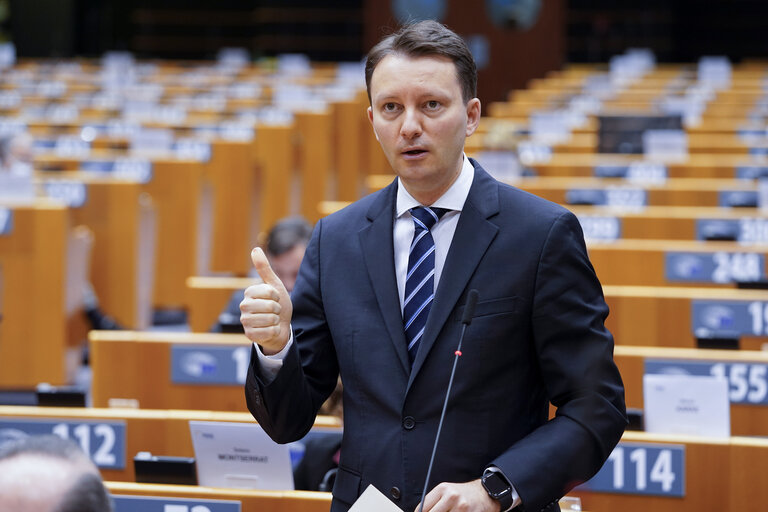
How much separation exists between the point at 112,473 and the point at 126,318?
315 cm

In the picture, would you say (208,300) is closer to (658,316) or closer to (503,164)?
(658,316)

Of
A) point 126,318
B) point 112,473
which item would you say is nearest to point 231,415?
point 112,473

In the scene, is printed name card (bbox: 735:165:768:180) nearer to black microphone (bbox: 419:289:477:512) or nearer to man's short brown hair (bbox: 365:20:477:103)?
man's short brown hair (bbox: 365:20:477:103)

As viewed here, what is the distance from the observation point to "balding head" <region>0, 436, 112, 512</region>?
124cm

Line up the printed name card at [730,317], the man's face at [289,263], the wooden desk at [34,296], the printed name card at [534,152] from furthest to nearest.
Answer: the printed name card at [534,152], the wooden desk at [34,296], the man's face at [289,263], the printed name card at [730,317]

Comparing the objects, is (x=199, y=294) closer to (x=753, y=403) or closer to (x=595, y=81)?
(x=753, y=403)

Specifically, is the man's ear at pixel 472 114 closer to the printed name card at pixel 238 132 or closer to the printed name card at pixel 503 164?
the printed name card at pixel 503 164

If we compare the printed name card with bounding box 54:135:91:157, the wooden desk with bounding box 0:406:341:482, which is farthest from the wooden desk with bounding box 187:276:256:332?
the printed name card with bounding box 54:135:91:157

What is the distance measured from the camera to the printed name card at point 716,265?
478 centimetres

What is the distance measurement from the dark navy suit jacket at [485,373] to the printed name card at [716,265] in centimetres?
313

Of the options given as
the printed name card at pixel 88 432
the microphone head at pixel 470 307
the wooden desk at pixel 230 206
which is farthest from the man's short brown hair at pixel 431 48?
the wooden desk at pixel 230 206

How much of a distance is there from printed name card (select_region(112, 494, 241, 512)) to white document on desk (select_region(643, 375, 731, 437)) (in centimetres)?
114

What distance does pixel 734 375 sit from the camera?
348cm

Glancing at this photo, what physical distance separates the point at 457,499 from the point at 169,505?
3.44ft
